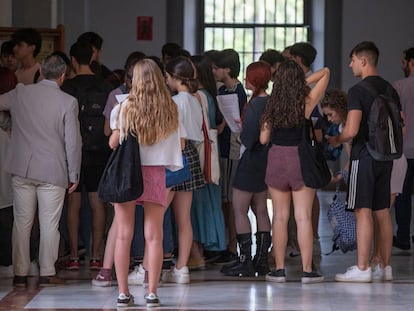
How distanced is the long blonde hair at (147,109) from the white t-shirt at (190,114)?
960 millimetres

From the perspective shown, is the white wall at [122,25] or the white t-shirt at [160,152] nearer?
the white t-shirt at [160,152]

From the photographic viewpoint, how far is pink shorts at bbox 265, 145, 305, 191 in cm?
796

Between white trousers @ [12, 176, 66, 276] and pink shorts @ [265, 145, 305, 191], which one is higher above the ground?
pink shorts @ [265, 145, 305, 191]

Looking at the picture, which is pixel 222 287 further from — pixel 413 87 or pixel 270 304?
pixel 413 87

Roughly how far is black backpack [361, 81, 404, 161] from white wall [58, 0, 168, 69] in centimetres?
844

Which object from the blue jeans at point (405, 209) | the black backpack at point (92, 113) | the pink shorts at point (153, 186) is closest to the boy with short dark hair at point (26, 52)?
the black backpack at point (92, 113)

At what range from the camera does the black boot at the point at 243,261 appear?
8500mm

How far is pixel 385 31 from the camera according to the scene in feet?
53.2

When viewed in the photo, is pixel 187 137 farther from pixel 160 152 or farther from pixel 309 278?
pixel 309 278

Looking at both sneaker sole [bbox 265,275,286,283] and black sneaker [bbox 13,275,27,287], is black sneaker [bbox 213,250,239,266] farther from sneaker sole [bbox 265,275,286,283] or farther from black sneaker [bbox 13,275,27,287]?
black sneaker [bbox 13,275,27,287]

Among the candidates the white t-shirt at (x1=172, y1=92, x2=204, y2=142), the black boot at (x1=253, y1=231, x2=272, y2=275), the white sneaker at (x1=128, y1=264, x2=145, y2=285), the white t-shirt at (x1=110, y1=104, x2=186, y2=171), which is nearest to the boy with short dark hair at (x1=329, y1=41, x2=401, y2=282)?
the black boot at (x1=253, y1=231, x2=272, y2=275)

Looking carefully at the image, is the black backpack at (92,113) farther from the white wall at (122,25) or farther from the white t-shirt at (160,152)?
the white wall at (122,25)

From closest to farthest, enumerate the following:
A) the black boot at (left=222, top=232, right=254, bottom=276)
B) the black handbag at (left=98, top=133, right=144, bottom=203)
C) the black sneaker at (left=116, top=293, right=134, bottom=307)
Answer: the black handbag at (left=98, top=133, right=144, bottom=203) < the black sneaker at (left=116, top=293, right=134, bottom=307) < the black boot at (left=222, top=232, right=254, bottom=276)

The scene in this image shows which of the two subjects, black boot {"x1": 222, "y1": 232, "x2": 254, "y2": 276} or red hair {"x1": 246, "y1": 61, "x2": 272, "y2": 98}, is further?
black boot {"x1": 222, "y1": 232, "x2": 254, "y2": 276}
